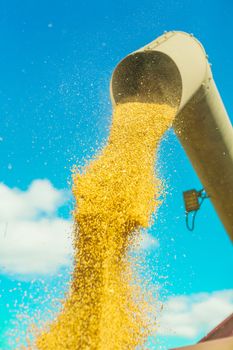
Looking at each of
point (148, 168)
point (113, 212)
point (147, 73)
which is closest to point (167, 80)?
point (147, 73)

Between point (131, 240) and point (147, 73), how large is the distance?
61.0 inches

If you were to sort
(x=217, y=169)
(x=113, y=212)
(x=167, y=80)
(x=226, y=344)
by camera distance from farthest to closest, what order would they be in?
(x=167, y=80), (x=217, y=169), (x=113, y=212), (x=226, y=344)

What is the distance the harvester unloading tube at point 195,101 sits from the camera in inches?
136

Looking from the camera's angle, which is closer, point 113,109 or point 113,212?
point 113,212

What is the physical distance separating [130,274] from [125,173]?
81 centimetres

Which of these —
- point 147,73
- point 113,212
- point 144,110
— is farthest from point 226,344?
point 147,73

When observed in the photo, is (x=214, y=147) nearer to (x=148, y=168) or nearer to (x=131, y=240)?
(x=148, y=168)

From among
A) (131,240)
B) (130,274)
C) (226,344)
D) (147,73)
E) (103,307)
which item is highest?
(147,73)

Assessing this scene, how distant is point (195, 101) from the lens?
11.3 ft

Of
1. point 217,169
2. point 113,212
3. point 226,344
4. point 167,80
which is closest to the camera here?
point 226,344

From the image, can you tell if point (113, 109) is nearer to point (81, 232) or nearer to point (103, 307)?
point (81, 232)

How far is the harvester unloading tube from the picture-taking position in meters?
3.46

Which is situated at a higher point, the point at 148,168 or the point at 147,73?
the point at 147,73

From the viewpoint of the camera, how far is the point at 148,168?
3590mm
